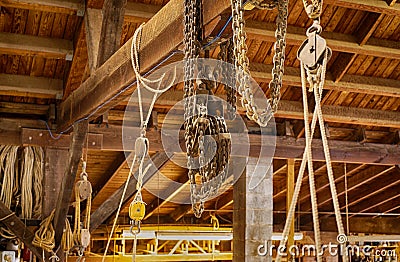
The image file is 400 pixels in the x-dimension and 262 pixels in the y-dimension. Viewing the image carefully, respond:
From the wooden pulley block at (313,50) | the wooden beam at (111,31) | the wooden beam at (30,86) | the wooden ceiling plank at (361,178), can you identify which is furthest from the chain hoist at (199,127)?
the wooden ceiling plank at (361,178)

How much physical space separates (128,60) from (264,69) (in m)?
2.80

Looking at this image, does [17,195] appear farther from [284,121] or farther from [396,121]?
[396,121]

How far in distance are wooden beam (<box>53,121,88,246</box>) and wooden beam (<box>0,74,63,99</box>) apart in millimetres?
908

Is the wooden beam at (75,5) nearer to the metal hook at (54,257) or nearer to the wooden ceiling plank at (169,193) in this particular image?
the metal hook at (54,257)

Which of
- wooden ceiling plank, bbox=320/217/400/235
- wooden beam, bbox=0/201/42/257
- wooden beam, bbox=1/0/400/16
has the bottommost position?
wooden beam, bbox=0/201/42/257

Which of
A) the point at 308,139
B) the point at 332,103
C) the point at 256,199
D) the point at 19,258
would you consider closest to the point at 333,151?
the point at 332,103

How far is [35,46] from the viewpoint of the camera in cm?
535

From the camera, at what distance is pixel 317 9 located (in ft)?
5.51

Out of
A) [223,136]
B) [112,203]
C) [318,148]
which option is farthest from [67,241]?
[223,136]

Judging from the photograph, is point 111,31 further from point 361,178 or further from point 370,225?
point 370,225

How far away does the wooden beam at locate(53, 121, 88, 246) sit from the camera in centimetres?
505

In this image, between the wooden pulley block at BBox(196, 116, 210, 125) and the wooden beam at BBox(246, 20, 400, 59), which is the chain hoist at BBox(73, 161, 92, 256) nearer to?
the wooden beam at BBox(246, 20, 400, 59)

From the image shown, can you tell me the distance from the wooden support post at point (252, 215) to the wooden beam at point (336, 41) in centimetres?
139

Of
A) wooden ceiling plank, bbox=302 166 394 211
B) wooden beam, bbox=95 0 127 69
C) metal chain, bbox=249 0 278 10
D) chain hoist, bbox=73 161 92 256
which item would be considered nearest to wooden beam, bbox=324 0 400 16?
wooden beam, bbox=95 0 127 69
